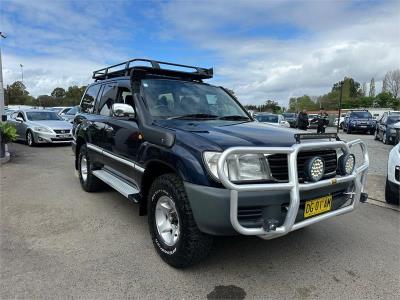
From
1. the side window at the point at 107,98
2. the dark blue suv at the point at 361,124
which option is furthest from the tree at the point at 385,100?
the side window at the point at 107,98

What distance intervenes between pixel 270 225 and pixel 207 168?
0.69m

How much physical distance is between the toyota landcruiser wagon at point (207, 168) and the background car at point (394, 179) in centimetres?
167

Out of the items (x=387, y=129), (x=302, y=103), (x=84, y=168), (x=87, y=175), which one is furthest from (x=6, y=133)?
(x=302, y=103)

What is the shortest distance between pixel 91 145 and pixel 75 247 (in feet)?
7.30

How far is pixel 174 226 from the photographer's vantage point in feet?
11.3

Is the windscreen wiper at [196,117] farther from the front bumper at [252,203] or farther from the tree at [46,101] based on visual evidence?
the tree at [46,101]

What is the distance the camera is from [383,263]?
362 centimetres

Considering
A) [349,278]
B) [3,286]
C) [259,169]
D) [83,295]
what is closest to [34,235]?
[3,286]

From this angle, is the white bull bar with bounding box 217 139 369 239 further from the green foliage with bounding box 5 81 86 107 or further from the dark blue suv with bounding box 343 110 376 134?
the green foliage with bounding box 5 81 86 107

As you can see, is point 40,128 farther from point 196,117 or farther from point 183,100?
point 196,117

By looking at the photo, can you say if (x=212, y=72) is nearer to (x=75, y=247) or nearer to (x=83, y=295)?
(x=75, y=247)

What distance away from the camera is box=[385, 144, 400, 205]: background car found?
5222 mm

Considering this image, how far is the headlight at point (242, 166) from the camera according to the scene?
9.40ft

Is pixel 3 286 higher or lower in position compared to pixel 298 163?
lower
